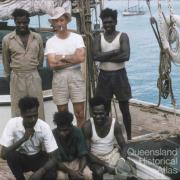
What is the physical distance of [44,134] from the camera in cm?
582

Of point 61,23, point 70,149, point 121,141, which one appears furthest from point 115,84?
point 70,149

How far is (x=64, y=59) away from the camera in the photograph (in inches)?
269

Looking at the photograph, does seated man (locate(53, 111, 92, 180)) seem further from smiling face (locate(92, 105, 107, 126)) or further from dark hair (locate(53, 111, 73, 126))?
smiling face (locate(92, 105, 107, 126))

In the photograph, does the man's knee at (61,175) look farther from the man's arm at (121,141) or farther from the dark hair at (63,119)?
the man's arm at (121,141)

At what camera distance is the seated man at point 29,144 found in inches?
226

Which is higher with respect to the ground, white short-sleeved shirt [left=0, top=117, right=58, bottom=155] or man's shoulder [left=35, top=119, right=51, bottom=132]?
man's shoulder [left=35, top=119, right=51, bottom=132]

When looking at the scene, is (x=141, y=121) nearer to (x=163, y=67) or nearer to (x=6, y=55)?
(x=163, y=67)

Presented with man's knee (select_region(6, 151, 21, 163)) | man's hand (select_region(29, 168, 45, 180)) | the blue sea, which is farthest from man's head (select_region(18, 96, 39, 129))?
the blue sea

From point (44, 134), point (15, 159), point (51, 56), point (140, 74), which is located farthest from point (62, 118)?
point (140, 74)

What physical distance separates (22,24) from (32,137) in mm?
1538

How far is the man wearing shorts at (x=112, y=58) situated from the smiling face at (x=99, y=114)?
109 cm

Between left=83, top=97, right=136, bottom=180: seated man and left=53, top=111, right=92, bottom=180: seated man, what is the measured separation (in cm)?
16

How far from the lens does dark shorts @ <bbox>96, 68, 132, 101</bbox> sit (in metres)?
7.04

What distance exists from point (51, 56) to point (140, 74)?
15880mm
